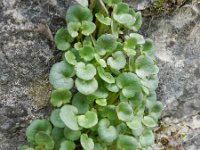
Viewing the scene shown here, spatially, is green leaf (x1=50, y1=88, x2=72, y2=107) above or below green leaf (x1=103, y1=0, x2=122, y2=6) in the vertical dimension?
below

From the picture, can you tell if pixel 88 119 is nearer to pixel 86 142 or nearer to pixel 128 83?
pixel 86 142

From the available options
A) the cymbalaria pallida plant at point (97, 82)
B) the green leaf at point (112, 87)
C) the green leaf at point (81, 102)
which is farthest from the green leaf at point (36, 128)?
the green leaf at point (112, 87)

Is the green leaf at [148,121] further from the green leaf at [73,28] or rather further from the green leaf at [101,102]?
the green leaf at [73,28]

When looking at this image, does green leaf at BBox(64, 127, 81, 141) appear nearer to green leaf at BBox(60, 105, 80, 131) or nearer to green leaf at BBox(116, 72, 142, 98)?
green leaf at BBox(60, 105, 80, 131)

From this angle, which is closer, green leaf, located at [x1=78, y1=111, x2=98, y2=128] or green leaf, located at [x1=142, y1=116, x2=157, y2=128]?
green leaf, located at [x1=78, y1=111, x2=98, y2=128]

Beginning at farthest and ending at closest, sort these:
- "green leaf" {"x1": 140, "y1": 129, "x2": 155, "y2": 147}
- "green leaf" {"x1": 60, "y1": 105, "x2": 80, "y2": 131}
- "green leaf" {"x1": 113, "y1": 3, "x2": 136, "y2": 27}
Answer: "green leaf" {"x1": 140, "y1": 129, "x2": 155, "y2": 147} → "green leaf" {"x1": 113, "y1": 3, "x2": 136, "y2": 27} → "green leaf" {"x1": 60, "y1": 105, "x2": 80, "y2": 131}

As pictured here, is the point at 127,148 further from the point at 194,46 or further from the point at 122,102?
the point at 194,46

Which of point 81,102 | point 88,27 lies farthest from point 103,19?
point 81,102

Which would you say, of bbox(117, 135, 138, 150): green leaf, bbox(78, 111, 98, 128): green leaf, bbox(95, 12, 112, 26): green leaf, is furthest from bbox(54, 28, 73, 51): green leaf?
bbox(117, 135, 138, 150): green leaf

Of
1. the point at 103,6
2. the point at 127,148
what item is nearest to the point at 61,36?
the point at 103,6
